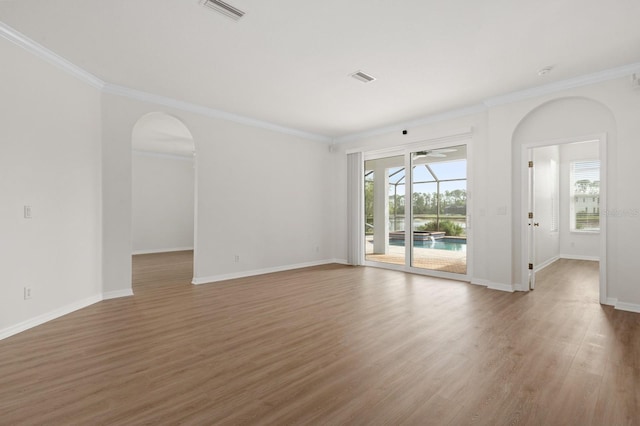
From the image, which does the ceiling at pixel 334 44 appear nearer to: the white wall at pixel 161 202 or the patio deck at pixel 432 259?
the patio deck at pixel 432 259

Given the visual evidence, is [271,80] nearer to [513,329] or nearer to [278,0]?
[278,0]

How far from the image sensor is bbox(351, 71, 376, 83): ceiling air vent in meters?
3.95

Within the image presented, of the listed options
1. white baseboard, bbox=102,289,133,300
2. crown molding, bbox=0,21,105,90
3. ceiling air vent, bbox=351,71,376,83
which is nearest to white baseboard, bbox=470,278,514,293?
ceiling air vent, bbox=351,71,376,83

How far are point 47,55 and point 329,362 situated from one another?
4.32 metres

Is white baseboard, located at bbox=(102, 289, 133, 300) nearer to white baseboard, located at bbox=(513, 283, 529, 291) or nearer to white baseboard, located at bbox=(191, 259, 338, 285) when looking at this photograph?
white baseboard, located at bbox=(191, 259, 338, 285)

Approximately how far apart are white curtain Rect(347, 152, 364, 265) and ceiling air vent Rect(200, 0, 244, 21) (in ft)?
15.0

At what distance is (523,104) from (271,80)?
12.1 feet

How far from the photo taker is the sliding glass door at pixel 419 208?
224 inches

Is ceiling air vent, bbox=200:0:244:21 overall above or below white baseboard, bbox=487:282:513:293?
above

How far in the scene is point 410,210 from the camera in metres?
6.21

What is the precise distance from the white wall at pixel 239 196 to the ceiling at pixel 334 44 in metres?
0.85

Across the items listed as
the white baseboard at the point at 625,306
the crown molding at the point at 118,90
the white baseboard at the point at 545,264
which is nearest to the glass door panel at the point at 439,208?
the white baseboard at the point at 545,264

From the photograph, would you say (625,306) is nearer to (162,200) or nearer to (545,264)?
(545,264)

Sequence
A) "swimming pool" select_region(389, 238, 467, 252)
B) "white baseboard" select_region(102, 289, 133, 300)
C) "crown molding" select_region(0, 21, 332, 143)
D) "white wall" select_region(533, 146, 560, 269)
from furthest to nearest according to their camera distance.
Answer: "white wall" select_region(533, 146, 560, 269) → "swimming pool" select_region(389, 238, 467, 252) → "white baseboard" select_region(102, 289, 133, 300) → "crown molding" select_region(0, 21, 332, 143)
